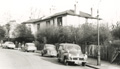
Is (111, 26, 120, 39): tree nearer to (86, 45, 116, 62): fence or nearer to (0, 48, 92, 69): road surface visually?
(86, 45, 116, 62): fence

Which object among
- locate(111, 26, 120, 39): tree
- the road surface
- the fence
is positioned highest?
locate(111, 26, 120, 39): tree

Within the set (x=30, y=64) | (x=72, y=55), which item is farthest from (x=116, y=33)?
(x=30, y=64)

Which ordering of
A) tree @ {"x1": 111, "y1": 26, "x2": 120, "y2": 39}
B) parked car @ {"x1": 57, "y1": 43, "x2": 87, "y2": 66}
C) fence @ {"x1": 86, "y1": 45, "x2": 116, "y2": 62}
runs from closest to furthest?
parked car @ {"x1": 57, "y1": 43, "x2": 87, "y2": 66} < fence @ {"x1": 86, "y1": 45, "x2": 116, "y2": 62} < tree @ {"x1": 111, "y1": 26, "x2": 120, "y2": 39}

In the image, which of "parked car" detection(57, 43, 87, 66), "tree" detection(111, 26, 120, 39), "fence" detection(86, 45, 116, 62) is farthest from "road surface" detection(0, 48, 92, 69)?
"tree" detection(111, 26, 120, 39)

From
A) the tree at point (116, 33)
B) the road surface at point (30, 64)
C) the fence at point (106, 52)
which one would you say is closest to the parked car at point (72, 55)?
the road surface at point (30, 64)

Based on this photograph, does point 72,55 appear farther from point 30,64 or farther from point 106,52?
point 106,52

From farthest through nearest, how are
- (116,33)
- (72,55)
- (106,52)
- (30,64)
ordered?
(116,33) → (106,52) → (72,55) → (30,64)

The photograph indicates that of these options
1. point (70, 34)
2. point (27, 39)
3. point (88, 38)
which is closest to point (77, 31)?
point (70, 34)

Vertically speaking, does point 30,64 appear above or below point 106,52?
below

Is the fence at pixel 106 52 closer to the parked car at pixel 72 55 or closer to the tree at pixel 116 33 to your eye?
the parked car at pixel 72 55

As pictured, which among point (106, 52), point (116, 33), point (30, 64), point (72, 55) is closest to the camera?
point (30, 64)

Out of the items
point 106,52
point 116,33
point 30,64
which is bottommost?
point 30,64

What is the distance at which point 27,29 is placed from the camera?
6000cm

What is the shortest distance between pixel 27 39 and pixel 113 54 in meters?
38.3
